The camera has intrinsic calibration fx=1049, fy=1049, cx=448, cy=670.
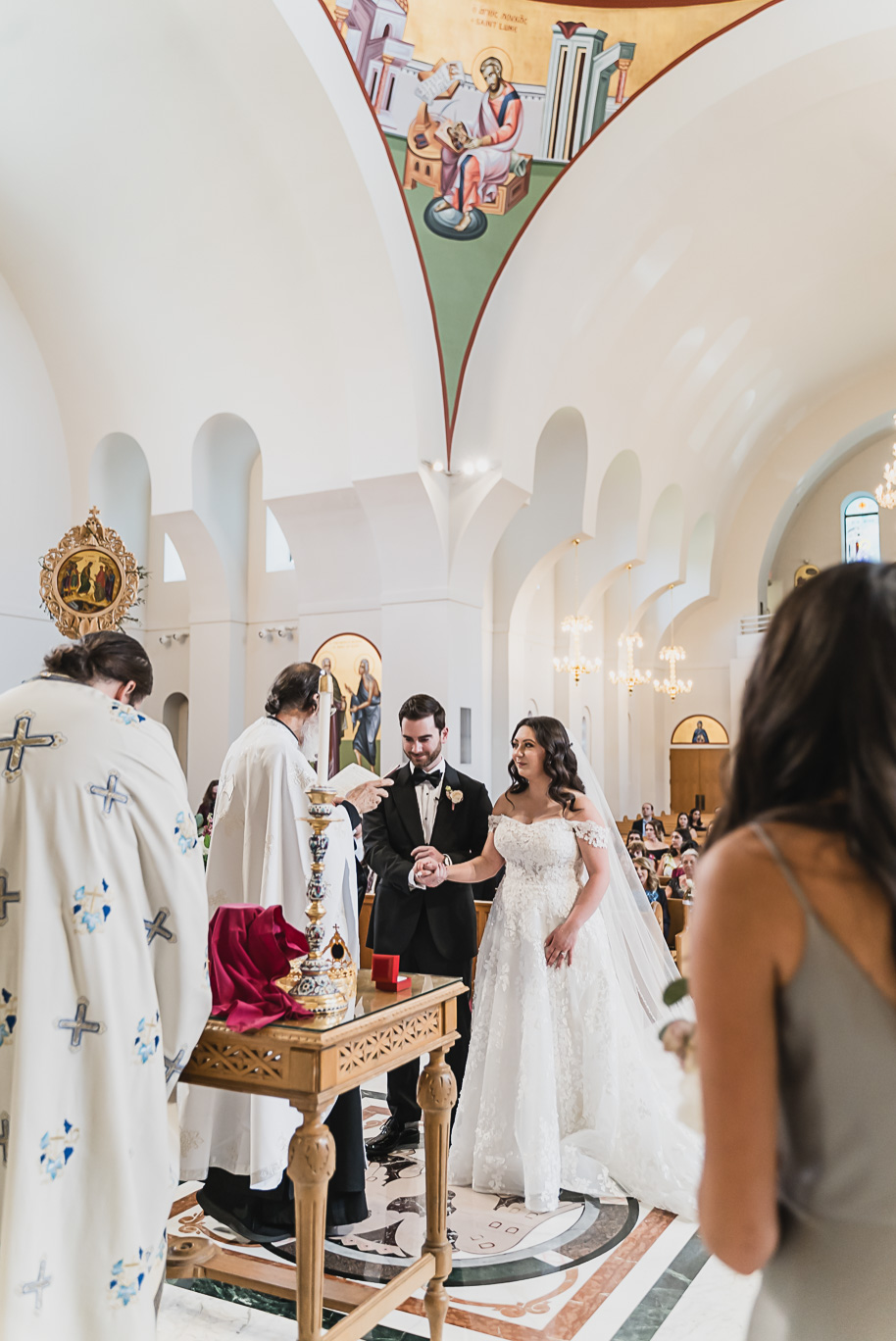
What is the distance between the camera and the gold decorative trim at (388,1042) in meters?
2.77

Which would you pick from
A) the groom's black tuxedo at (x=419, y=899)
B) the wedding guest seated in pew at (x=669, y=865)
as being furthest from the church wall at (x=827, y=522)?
the groom's black tuxedo at (x=419, y=899)

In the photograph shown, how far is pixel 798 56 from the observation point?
30.9ft

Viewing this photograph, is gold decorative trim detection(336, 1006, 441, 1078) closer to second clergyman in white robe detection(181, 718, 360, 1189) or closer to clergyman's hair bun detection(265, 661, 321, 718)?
second clergyman in white robe detection(181, 718, 360, 1189)

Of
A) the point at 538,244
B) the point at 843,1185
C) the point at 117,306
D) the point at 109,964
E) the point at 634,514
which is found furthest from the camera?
the point at 634,514

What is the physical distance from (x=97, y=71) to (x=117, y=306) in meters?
2.98

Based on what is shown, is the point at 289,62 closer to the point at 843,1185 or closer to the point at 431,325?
the point at 431,325

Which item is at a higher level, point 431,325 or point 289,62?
point 289,62

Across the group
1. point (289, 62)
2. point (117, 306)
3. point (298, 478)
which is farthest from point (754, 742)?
point (117, 306)

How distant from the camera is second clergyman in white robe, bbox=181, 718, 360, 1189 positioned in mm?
3834

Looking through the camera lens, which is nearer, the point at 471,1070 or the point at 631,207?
the point at 471,1070

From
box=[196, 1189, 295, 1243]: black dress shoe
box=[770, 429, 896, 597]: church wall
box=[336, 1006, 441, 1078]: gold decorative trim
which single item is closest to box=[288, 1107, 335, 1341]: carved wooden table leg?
box=[336, 1006, 441, 1078]: gold decorative trim

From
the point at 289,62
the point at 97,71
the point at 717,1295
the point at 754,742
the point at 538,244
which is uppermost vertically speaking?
the point at 97,71

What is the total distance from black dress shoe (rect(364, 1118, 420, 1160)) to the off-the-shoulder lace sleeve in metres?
1.71

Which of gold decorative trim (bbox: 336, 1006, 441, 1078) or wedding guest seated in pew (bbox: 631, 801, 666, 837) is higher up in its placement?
gold decorative trim (bbox: 336, 1006, 441, 1078)
